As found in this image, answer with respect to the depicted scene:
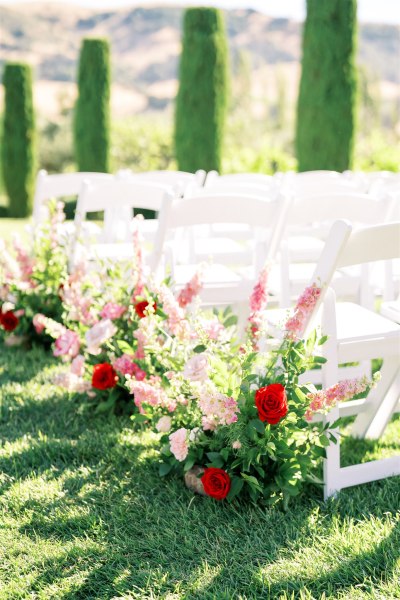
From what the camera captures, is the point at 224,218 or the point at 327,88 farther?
the point at 327,88

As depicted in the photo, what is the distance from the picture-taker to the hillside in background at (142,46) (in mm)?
50469

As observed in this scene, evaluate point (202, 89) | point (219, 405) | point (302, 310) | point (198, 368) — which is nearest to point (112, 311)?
point (198, 368)

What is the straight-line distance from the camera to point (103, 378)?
3.43 m

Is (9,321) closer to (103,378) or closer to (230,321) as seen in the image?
(103,378)

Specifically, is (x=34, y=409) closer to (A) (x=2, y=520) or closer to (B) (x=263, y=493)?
(A) (x=2, y=520)

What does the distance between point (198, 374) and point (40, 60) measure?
2075 inches

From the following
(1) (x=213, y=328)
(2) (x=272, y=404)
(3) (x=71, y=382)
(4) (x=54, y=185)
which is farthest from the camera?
(4) (x=54, y=185)

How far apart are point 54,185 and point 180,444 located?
3.39 m

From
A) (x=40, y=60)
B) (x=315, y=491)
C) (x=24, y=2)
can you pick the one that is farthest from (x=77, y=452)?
(x=24, y=2)

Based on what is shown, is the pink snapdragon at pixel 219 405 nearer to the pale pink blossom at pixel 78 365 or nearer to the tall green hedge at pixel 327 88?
the pale pink blossom at pixel 78 365

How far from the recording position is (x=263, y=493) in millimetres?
2684

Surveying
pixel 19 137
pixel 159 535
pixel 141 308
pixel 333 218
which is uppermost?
pixel 333 218

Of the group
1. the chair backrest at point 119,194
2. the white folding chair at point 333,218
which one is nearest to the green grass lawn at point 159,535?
the white folding chair at point 333,218

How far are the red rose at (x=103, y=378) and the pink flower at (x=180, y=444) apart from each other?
0.76 meters
